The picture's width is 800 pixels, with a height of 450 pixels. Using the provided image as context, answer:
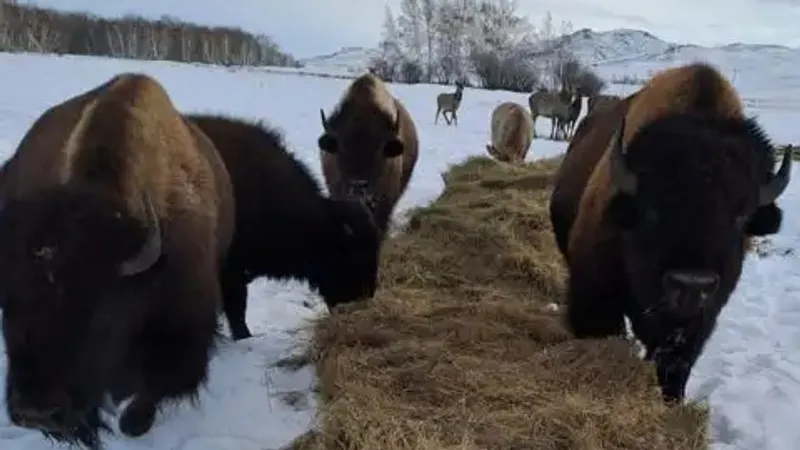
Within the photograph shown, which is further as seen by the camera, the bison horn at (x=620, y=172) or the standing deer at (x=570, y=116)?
the standing deer at (x=570, y=116)

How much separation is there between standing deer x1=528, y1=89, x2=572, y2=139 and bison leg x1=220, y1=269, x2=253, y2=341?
26246mm

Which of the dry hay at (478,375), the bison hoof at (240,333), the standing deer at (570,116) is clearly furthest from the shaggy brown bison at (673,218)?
the standing deer at (570,116)

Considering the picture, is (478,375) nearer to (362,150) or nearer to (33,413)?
(33,413)

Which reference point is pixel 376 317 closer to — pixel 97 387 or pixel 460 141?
pixel 97 387

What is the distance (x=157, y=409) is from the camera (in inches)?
199

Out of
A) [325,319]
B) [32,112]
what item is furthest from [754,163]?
[32,112]

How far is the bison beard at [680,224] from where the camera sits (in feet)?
14.1

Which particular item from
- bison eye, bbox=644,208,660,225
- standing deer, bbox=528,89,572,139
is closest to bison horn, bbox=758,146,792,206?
bison eye, bbox=644,208,660,225

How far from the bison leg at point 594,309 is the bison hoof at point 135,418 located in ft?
7.88

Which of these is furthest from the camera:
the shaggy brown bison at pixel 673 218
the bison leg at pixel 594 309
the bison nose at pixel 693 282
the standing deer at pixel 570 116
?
the standing deer at pixel 570 116

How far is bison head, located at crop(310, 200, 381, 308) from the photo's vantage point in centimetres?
689

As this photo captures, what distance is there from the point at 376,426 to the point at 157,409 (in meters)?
1.44

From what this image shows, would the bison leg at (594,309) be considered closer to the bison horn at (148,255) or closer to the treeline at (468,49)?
the bison horn at (148,255)

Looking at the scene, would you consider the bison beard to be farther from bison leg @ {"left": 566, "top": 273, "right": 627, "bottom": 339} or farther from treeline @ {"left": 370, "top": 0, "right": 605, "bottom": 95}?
→ treeline @ {"left": 370, "top": 0, "right": 605, "bottom": 95}
